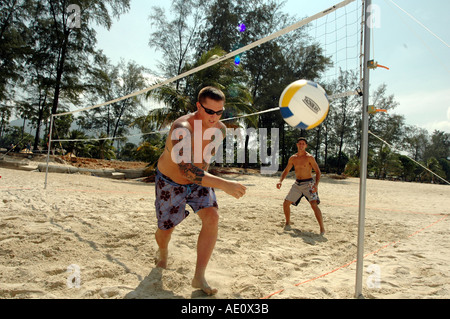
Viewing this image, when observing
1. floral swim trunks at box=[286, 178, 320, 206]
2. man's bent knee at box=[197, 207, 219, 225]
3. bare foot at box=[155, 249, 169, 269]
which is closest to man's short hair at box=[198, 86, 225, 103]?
man's bent knee at box=[197, 207, 219, 225]

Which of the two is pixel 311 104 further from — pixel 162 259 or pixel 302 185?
pixel 302 185

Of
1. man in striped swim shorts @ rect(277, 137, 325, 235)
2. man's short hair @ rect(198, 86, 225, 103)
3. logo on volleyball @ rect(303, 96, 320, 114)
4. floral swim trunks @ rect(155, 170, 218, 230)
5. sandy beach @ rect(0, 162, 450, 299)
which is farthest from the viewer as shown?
man in striped swim shorts @ rect(277, 137, 325, 235)

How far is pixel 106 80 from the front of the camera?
15.5 meters

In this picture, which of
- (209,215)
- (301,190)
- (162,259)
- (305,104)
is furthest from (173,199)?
(301,190)

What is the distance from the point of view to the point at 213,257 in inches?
117

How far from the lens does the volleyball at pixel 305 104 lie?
8.32 feet

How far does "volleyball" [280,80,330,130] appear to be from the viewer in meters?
2.54

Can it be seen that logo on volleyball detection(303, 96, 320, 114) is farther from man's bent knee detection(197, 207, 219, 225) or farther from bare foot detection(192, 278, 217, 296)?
bare foot detection(192, 278, 217, 296)

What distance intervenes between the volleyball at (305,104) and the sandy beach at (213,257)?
54.3 inches

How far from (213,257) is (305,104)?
1.73 m

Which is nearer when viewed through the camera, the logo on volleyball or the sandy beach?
the sandy beach

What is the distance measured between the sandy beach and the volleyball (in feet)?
4.53
